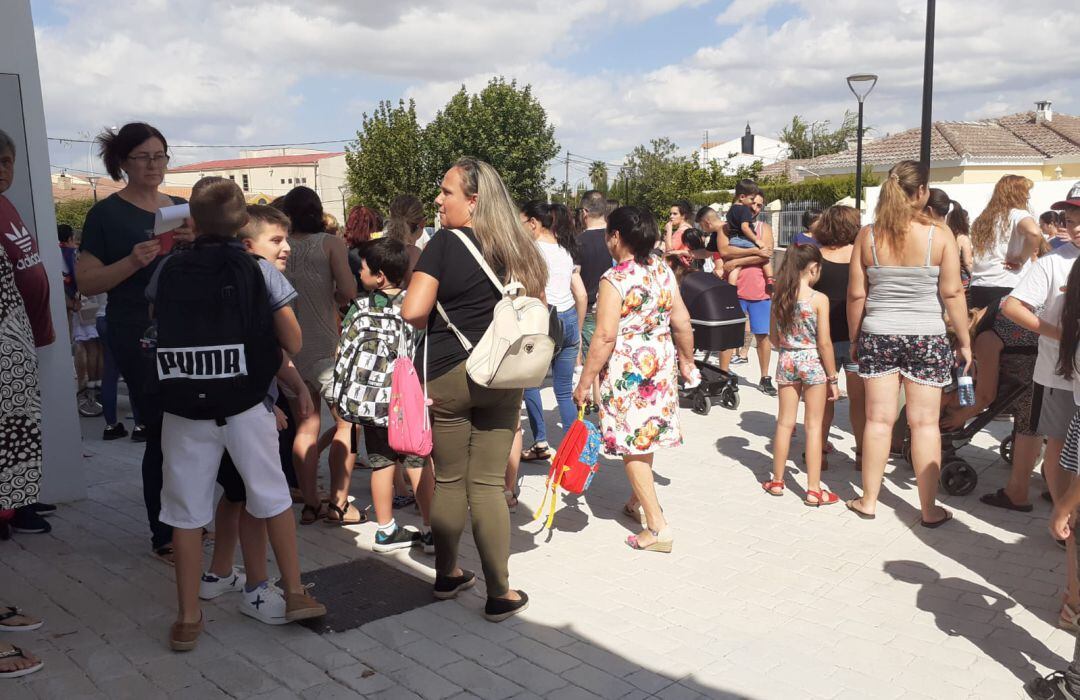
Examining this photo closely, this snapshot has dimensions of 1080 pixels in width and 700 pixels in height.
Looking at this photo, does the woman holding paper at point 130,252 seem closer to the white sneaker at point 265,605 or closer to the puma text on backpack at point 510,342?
the white sneaker at point 265,605

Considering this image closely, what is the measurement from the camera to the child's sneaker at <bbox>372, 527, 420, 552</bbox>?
15.7 feet

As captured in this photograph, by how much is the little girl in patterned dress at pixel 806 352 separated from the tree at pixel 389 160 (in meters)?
46.7

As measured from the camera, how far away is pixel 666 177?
1916 inches

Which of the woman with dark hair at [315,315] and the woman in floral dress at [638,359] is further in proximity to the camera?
the woman with dark hair at [315,315]

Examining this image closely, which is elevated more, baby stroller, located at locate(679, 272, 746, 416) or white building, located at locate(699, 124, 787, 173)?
white building, located at locate(699, 124, 787, 173)

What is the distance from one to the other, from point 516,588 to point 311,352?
6.23ft

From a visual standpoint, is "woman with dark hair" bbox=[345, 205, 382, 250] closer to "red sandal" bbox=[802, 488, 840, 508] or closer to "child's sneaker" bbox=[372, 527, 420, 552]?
"child's sneaker" bbox=[372, 527, 420, 552]

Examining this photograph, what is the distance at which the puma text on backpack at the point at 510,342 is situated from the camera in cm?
362

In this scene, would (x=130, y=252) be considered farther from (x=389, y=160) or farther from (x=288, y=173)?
(x=288, y=173)

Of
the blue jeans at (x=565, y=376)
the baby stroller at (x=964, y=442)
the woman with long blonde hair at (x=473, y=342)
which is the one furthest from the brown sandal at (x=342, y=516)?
the baby stroller at (x=964, y=442)

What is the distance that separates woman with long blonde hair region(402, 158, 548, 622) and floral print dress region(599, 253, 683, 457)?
1.01 metres

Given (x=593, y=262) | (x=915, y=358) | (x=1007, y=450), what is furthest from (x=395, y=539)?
(x=1007, y=450)

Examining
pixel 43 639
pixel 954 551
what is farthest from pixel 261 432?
pixel 954 551

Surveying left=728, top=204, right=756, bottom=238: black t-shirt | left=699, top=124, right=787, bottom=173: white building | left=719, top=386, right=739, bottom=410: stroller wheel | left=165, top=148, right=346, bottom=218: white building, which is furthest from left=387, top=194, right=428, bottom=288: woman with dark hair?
left=165, top=148, right=346, bottom=218: white building
